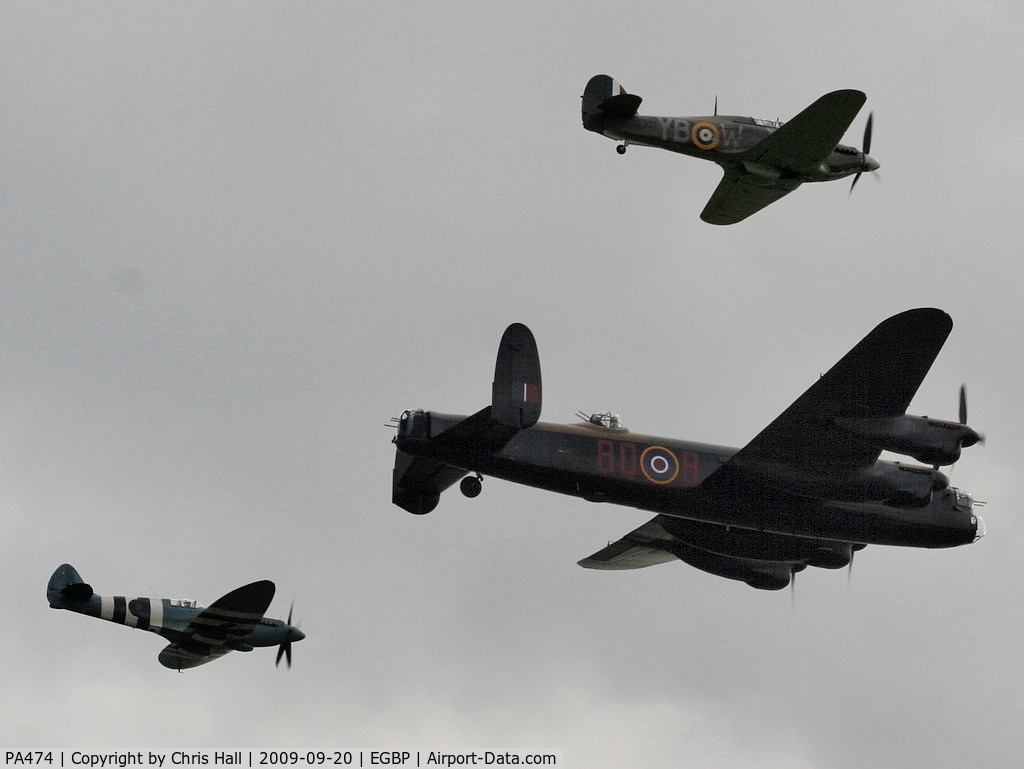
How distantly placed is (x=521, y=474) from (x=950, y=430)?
32.8 ft

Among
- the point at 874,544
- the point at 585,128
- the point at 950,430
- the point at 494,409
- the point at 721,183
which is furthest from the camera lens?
the point at 721,183

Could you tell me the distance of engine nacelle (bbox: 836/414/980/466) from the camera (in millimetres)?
31469

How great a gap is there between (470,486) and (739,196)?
18132mm

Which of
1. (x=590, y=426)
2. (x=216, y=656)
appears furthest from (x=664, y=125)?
(x=216, y=656)

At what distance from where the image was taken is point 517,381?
29406mm

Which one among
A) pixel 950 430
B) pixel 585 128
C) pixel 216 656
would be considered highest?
pixel 585 128

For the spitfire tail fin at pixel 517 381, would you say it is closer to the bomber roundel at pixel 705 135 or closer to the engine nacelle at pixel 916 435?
the engine nacelle at pixel 916 435

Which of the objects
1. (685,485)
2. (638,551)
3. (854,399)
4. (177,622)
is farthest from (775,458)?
(177,622)

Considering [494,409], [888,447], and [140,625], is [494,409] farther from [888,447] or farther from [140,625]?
[140,625]

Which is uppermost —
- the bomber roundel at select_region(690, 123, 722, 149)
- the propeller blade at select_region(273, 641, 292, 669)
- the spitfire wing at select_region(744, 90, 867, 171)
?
the bomber roundel at select_region(690, 123, 722, 149)

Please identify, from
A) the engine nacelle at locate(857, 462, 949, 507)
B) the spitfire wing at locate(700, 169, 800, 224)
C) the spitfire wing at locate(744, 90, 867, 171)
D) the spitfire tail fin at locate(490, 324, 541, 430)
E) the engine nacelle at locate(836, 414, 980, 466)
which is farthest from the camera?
the spitfire wing at locate(700, 169, 800, 224)

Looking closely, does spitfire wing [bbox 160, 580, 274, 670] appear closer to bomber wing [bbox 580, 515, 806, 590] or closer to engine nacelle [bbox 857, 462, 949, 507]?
bomber wing [bbox 580, 515, 806, 590]

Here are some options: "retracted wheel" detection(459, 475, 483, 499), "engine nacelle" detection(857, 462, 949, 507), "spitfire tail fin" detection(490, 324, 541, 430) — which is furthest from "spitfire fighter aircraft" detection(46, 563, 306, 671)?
"engine nacelle" detection(857, 462, 949, 507)

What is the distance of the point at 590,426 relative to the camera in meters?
32.3
